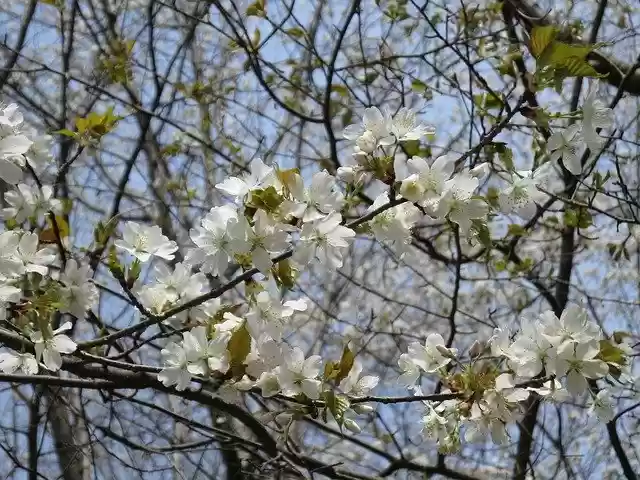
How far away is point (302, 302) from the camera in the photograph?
1369 mm

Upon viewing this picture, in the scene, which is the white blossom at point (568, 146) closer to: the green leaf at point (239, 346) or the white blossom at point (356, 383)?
the white blossom at point (356, 383)

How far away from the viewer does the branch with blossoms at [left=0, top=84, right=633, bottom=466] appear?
1.14m

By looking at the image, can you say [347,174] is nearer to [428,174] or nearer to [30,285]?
[428,174]

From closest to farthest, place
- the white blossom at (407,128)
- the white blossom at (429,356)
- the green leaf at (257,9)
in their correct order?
the white blossom at (407,128) < the white blossom at (429,356) < the green leaf at (257,9)

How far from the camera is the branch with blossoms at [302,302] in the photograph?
3.75ft

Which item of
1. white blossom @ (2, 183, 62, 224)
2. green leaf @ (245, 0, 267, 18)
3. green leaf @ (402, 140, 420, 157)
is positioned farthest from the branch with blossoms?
green leaf @ (245, 0, 267, 18)

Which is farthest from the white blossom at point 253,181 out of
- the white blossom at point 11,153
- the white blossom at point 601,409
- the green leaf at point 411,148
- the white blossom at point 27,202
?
the green leaf at point 411,148

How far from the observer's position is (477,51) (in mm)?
2793

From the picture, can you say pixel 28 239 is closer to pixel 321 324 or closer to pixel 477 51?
pixel 477 51

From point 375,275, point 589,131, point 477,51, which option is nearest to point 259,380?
point 589,131

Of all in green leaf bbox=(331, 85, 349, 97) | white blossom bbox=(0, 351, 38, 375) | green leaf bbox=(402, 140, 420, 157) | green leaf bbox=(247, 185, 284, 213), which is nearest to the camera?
green leaf bbox=(247, 185, 284, 213)

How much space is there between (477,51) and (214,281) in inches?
55.0

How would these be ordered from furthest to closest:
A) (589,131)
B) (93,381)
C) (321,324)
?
(321,324) < (93,381) < (589,131)

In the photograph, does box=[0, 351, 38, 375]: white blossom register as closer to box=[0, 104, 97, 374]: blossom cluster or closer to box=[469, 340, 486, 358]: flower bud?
box=[0, 104, 97, 374]: blossom cluster
